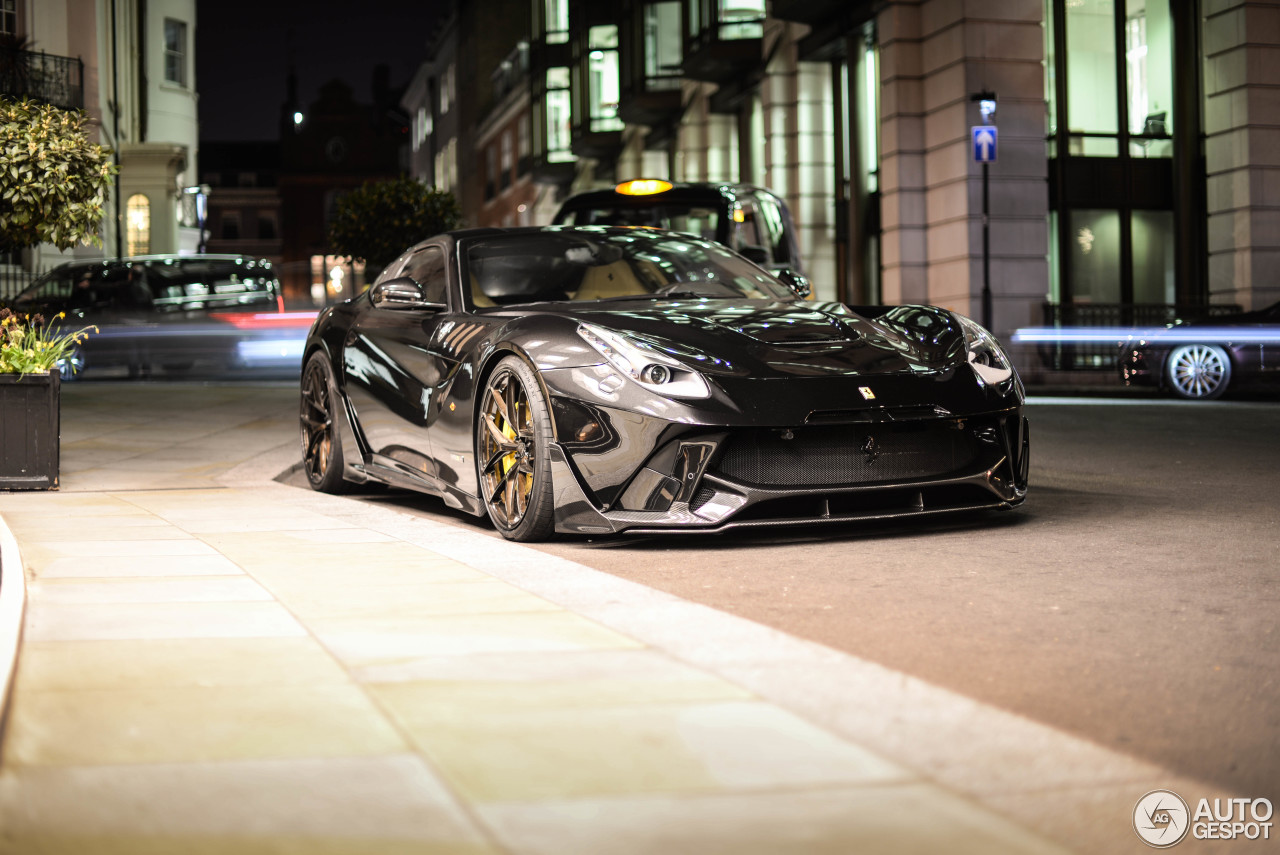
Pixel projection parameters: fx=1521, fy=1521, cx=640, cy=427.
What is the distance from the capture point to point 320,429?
8.51 m

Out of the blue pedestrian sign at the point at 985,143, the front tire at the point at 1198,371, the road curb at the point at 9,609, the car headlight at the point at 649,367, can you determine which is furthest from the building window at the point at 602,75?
the road curb at the point at 9,609

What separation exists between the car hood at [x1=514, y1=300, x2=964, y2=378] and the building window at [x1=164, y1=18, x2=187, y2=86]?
37.3 metres

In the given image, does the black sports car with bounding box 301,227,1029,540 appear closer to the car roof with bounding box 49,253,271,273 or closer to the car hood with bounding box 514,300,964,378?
the car hood with bounding box 514,300,964,378

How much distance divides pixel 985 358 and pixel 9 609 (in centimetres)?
377

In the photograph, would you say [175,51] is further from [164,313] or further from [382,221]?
[164,313]

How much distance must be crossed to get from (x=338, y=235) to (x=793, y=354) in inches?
1613

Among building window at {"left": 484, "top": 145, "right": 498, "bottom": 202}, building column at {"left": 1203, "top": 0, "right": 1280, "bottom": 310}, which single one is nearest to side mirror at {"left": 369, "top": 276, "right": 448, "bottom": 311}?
building column at {"left": 1203, "top": 0, "right": 1280, "bottom": 310}

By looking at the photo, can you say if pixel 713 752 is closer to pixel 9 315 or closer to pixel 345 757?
pixel 345 757

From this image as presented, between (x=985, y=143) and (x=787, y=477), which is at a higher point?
(x=985, y=143)

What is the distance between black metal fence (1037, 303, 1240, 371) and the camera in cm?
2272

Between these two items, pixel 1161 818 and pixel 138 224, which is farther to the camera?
pixel 138 224

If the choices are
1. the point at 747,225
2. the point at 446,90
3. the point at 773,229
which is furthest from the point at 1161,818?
the point at 446,90

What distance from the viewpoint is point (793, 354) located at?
5.79 metres

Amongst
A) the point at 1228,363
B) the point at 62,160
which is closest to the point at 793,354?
the point at 62,160
